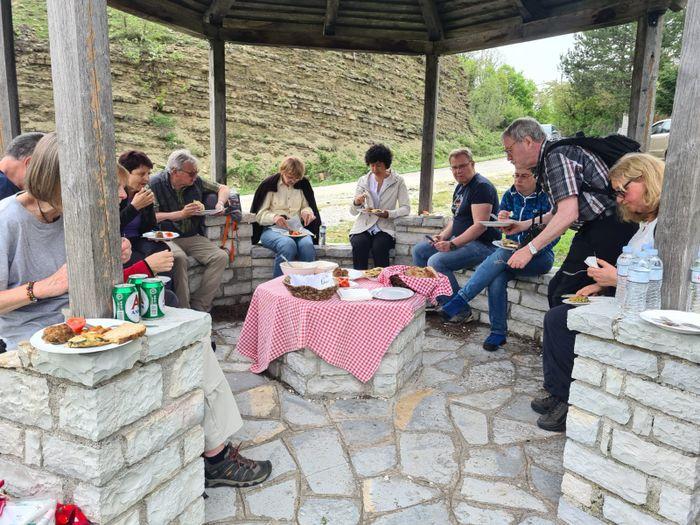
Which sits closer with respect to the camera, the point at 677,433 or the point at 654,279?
the point at 677,433

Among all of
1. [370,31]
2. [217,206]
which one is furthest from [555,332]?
[370,31]

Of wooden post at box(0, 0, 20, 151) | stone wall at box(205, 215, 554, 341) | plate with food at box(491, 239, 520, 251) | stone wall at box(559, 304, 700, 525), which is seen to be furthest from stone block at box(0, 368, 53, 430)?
plate with food at box(491, 239, 520, 251)

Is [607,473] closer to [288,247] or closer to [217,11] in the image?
[288,247]

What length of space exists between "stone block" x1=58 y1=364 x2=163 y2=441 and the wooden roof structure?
4.61 metres

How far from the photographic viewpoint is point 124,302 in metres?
1.98

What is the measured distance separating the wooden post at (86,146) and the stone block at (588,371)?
2.01 m

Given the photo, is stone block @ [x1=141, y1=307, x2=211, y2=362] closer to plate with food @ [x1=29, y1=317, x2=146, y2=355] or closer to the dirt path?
plate with food @ [x1=29, y1=317, x2=146, y2=355]

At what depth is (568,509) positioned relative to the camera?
2.44m

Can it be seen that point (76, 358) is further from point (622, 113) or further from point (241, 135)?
point (622, 113)

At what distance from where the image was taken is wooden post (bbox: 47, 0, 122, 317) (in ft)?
5.81

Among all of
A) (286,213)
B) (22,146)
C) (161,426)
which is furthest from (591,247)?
(22,146)

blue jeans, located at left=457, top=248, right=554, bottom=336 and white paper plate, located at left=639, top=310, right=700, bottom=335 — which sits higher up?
white paper plate, located at left=639, top=310, right=700, bottom=335

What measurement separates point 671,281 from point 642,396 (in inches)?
19.4

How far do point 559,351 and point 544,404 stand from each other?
465mm
